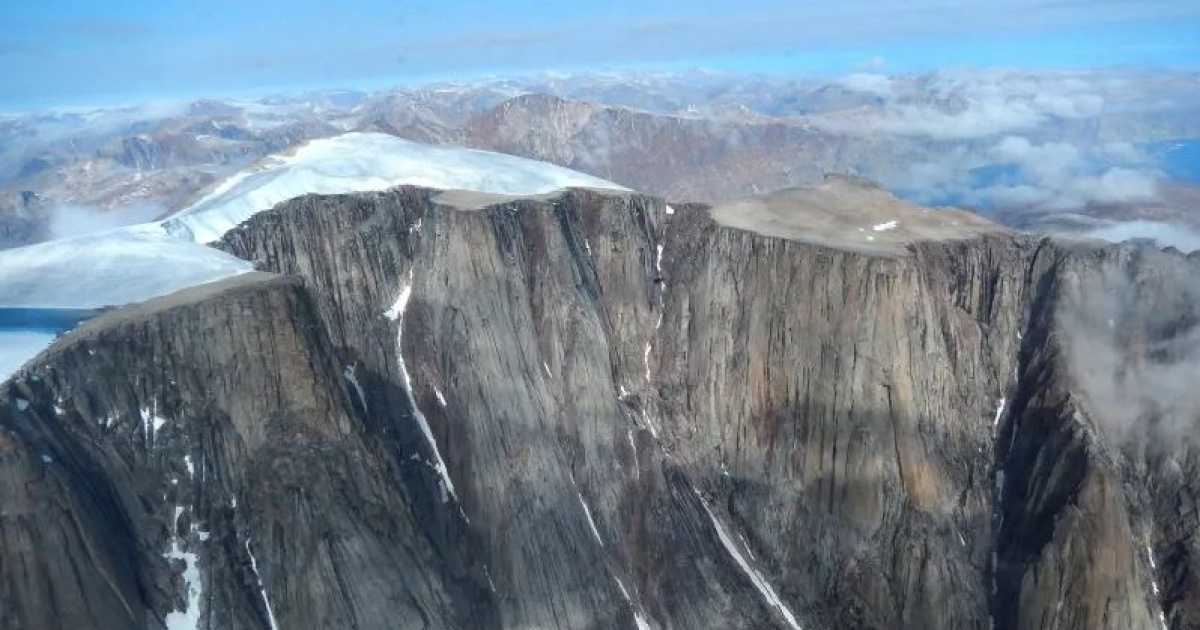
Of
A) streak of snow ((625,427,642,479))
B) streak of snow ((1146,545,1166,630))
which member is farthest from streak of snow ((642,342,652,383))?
streak of snow ((1146,545,1166,630))

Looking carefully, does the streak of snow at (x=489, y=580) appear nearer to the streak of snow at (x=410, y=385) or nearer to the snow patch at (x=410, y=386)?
the snow patch at (x=410, y=386)

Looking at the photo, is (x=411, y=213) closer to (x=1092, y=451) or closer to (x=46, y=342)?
(x=46, y=342)

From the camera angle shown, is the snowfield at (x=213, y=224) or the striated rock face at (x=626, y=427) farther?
the snowfield at (x=213, y=224)

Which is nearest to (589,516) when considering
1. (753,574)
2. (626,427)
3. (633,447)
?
(633,447)

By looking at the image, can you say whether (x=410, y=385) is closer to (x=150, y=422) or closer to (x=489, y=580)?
(x=489, y=580)

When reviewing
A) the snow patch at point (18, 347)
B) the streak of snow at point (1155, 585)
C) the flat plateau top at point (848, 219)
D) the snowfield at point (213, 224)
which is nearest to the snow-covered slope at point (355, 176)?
the snowfield at point (213, 224)

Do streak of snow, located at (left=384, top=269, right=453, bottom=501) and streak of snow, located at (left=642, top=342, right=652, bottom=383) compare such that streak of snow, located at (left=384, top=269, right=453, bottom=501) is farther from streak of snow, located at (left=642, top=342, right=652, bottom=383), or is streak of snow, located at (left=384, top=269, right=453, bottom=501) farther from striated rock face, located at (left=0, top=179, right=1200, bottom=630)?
streak of snow, located at (left=642, top=342, right=652, bottom=383)
